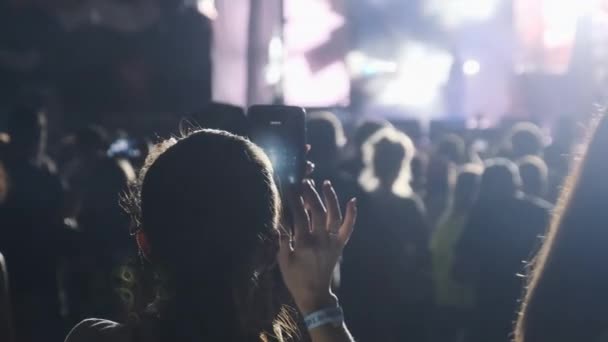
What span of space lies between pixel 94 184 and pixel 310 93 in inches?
492

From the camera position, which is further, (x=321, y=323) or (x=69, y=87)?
(x=69, y=87)

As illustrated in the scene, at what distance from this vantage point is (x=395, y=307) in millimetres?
5883

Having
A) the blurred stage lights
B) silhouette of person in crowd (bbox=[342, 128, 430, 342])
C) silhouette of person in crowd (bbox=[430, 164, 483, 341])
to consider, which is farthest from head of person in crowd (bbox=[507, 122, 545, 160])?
the blurred stage lights

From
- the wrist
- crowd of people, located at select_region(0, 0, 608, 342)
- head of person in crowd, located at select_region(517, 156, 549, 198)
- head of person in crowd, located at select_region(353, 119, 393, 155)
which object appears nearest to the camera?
crowd of people, located at select_region(0, 0, 608, 342)

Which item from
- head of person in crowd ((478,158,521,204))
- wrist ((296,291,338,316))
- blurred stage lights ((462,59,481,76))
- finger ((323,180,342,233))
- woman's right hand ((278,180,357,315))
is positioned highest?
finger ((323,180,342,233))

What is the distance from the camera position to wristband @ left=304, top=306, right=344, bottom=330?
6.91 ft

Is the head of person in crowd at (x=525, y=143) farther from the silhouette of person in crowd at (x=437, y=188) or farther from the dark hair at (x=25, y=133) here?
the dark hair at (x=25, y=133)

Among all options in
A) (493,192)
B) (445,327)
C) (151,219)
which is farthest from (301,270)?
(445,327)

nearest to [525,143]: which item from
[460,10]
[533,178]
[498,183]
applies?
[533,178]

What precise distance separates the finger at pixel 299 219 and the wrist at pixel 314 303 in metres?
0.14

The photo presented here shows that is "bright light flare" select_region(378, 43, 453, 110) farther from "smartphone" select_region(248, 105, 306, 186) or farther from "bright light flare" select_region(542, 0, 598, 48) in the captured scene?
"smartphone" select_region(248, 105, 306, 186)

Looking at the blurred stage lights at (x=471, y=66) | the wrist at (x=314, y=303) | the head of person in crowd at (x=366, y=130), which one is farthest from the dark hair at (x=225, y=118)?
the blurred stage lights at (x=471, y=66)

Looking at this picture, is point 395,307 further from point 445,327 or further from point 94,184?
point 94,184

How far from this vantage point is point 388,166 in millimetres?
5789
